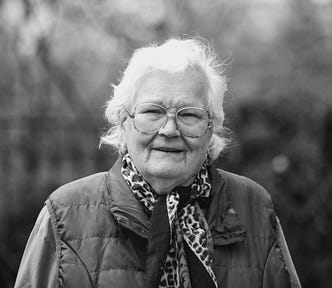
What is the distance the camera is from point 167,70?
276cm

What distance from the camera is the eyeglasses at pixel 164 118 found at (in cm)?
273

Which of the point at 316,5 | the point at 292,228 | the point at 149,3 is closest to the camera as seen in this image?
the point at 292,228

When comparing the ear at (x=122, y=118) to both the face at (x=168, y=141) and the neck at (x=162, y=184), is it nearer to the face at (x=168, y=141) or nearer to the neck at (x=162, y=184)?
the face at (x=168, y=141)

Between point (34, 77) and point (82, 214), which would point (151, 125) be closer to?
point (82, 214)

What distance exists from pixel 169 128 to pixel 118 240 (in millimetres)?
494

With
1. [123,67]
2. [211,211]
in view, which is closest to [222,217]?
[211,211]

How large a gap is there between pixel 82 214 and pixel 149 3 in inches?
163

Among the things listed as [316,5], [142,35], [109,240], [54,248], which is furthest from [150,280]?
[316,5]

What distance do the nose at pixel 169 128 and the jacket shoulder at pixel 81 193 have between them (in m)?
0.37

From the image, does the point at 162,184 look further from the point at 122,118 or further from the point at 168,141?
the point at 122,118

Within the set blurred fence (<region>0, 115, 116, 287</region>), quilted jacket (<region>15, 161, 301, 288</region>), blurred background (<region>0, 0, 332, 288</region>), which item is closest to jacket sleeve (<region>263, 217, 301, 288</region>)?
quilted jacket (<region>15, 161, 301, 288</region>)

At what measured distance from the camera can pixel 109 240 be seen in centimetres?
270

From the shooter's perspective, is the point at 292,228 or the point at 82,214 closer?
the point at 82,214

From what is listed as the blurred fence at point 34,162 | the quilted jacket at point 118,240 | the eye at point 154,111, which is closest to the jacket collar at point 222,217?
the quilted jacket at point 118,240
